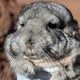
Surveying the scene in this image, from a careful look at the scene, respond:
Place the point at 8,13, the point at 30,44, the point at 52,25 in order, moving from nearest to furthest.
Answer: the point at 30,44
the point at 52,25
the point at 8,13

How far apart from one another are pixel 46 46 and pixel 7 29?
1.01 metres

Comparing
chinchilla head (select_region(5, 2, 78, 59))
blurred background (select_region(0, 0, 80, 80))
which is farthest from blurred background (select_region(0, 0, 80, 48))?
chinchilla head (select_region(5, 2, 78, 59))

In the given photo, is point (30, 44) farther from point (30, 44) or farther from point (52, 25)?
point (52, 25)

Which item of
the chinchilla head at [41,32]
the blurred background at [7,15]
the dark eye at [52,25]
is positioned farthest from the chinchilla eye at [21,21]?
the blurred background at [7,15]

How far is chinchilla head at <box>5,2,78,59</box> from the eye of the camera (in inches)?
73.5

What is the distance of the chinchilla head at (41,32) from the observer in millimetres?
1867

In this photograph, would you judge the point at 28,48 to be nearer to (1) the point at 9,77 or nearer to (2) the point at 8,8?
(1) the point at 9,77

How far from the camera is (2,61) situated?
273 centimetres

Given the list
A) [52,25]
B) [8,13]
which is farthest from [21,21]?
[8,13]

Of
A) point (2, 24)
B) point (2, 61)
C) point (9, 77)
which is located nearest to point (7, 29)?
point (2, 24)

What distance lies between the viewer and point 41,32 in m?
1.91

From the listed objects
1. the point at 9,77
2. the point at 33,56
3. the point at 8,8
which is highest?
the point at 33,56

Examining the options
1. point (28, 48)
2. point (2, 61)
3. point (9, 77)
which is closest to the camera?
point (28, 48)

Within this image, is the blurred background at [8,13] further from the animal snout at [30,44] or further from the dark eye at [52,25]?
the animal snout at [30,44]
